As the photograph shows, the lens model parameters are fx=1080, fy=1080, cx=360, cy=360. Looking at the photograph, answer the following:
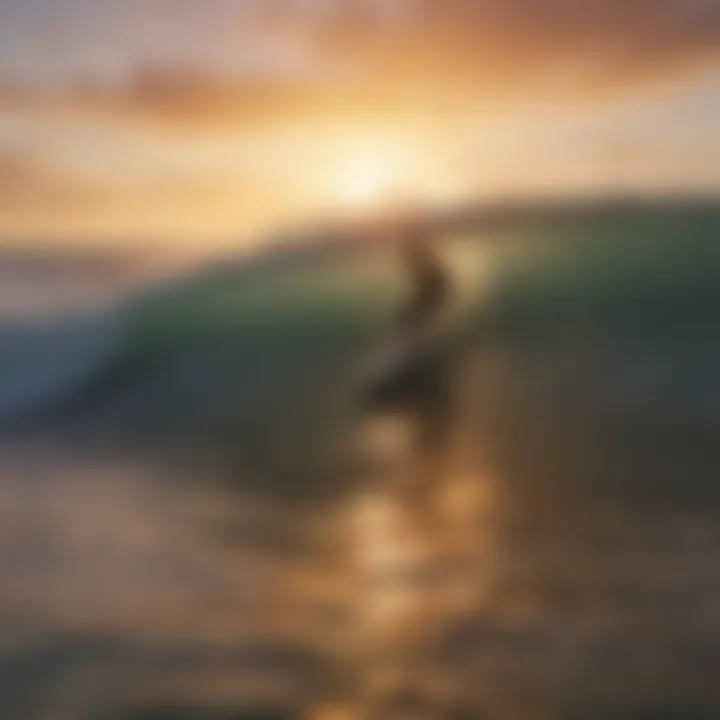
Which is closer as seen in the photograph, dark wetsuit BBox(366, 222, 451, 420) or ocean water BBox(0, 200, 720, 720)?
ocean water BBox(0, 200, 720, 720)

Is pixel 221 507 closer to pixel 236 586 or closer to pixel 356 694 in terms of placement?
pixel 236 586

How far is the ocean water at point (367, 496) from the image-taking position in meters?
0.62

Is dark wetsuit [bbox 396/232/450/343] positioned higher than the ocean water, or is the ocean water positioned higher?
dark wetsuit [bbox 396/232/450/343]

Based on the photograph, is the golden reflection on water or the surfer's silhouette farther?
the surfer's silhouette

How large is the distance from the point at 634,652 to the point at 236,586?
0.24 metres

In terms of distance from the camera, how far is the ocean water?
0.62 m

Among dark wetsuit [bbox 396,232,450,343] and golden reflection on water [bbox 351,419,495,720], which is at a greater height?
dark wetsuit [bbox 396,232,450,343]

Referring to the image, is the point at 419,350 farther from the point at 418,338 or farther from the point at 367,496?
the point at 367,496

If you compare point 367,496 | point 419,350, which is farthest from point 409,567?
point 419,350

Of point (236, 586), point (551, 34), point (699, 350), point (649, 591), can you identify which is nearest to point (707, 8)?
point (551, 34)

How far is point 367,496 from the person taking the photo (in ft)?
2.38

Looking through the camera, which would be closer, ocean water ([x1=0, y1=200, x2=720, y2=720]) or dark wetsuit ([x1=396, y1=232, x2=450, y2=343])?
ocean water ([x1=0, y1=200, x2=720, y2=720])

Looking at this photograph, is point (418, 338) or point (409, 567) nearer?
point (409, 567)

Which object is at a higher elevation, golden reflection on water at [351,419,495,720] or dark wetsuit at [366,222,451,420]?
dark wetsuit at [366,222,451,420]
